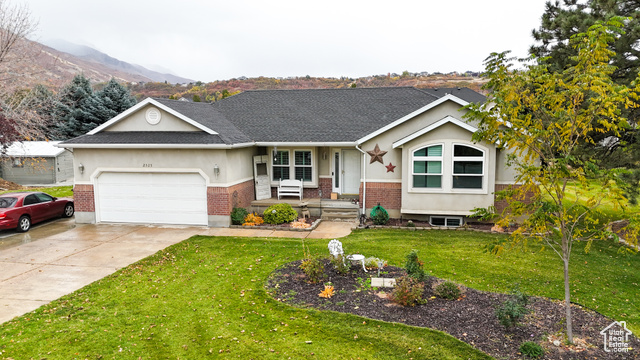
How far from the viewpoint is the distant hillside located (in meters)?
52.8

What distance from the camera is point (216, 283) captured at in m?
8.98

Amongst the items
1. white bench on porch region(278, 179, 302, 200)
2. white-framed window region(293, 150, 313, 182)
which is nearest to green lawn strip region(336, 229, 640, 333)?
white bench on porch region(278, 179, 302, 200)

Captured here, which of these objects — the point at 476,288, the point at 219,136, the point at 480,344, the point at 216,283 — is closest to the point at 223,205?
the point at 219,136

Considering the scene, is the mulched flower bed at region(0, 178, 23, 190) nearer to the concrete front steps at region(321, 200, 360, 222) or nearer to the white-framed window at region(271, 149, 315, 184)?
the white-framed window at region(271, 149, 315, 184)

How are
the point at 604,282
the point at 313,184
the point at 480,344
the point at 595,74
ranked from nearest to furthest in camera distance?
the point at 595,74, the point at 480,344, the point at 604,282, the point at 313,184

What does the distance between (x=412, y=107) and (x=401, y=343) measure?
45.8ft

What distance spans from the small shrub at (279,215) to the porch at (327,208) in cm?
88

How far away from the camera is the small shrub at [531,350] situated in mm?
5727

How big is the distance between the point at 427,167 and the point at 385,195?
6.68 ft

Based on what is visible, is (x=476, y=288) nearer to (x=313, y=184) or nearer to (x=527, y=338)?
(x=527, y=338)

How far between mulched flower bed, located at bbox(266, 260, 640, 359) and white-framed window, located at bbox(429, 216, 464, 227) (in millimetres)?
6153

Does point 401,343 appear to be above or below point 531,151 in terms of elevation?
below

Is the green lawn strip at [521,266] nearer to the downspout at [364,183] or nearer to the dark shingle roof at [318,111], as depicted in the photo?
the downspout at [364,183]

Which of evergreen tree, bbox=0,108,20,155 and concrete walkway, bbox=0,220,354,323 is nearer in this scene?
concrete walkway, bbox=0,220,354,323
